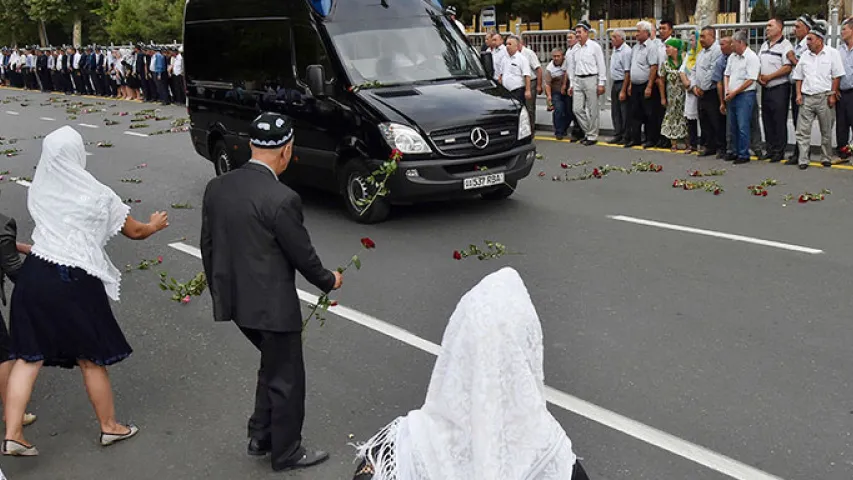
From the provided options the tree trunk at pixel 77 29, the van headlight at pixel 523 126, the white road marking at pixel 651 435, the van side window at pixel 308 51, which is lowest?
the white road marking at pixel 651 435

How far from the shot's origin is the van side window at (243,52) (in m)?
11.1

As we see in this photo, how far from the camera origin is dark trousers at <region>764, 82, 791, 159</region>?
12.7 m

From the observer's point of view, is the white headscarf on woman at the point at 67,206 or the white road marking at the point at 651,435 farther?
the white headscarf on woman at the point at 67,206

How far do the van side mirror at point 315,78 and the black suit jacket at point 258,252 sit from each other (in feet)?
18.1

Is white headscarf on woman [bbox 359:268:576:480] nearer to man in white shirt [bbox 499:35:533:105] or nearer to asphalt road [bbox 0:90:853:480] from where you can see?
asphalt road [bbox 0:90:853:480]

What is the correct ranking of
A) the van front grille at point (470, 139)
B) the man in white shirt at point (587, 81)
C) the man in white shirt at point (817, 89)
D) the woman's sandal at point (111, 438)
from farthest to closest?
the man in white shirt at point (587, 81) < the man in white shirt at point (817, 89) < the van front grille at point (470, 139) < the woman's sandal at point (111, 438)

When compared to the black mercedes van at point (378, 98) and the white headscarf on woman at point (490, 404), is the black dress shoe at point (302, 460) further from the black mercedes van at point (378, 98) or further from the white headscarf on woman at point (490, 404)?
the black mercedes van at point (378, 98)

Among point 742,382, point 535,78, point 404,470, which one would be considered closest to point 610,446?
point 742,382

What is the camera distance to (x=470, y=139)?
9961 mm

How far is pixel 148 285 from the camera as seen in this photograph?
8555 mm

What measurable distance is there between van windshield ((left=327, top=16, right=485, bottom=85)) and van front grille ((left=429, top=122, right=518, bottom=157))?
A: 3.24 ft

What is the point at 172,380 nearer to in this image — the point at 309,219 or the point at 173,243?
the point at 173,243

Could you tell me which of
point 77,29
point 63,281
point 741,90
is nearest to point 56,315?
point 63,281

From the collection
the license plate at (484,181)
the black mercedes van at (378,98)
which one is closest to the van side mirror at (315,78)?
the black mercedes van at (378,98)
